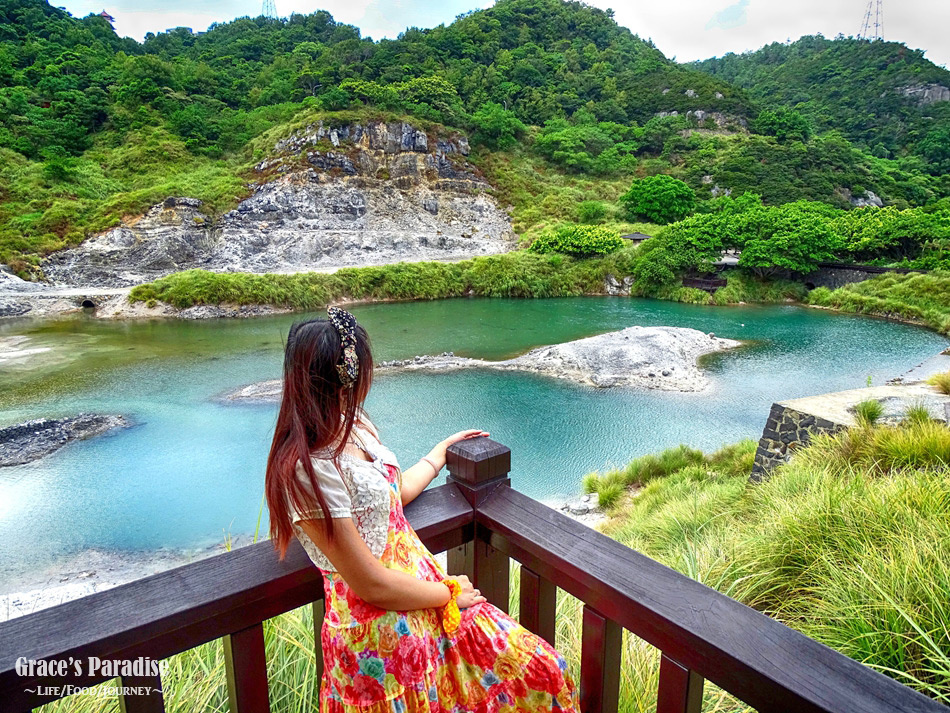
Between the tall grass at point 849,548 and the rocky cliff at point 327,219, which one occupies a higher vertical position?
the rocky cliff at point 327,219

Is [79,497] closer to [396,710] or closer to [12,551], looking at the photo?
[12,551]

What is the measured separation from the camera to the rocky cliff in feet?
70.4

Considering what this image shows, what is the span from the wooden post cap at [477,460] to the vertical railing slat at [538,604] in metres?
0.21

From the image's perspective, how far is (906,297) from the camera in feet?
60.5

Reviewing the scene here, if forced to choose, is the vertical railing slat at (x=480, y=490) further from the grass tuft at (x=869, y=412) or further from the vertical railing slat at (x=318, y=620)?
the grass tuft at (x=869, y=412)

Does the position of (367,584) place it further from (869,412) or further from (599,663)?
(869,412)

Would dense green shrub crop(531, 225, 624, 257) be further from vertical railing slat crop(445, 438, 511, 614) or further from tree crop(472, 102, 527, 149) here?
vertical railing slat crop(445, 438, 511, 614)

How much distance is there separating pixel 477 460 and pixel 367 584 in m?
0.35

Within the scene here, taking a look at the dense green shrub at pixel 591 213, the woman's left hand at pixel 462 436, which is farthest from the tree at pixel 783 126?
the woman's left hand at pixel 462 436

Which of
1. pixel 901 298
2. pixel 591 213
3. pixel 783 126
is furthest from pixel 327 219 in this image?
pixel 783 126

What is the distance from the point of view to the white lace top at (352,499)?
938 millimetres

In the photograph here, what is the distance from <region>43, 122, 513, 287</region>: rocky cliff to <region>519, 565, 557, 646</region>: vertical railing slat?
23.6m

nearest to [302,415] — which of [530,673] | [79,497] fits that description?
[530,673]

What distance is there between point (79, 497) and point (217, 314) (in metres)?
12.4
